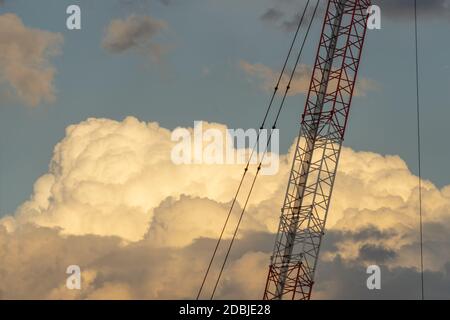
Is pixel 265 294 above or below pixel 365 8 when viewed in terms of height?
below

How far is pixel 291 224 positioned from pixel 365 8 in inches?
1418

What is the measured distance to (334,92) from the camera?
193 m

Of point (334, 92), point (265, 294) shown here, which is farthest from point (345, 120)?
point (265, 294)
